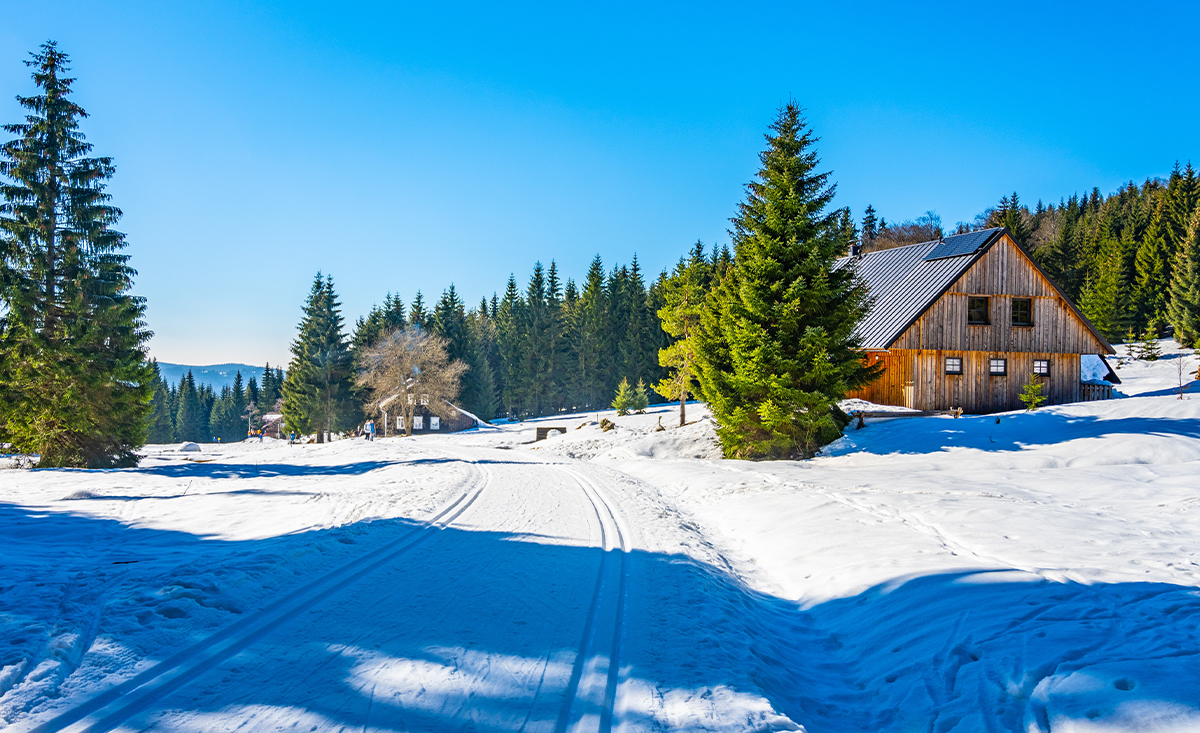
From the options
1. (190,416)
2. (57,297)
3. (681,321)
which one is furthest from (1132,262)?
(190,416)

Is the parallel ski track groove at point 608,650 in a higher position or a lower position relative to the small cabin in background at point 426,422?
higher

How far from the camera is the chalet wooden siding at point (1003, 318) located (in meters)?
24.2

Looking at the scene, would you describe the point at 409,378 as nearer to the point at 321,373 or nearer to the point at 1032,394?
the point at 321,373

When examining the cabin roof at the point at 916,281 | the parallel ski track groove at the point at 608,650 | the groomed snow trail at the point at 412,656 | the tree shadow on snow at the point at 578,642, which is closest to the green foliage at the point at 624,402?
the cabin roof at the point at 916,281

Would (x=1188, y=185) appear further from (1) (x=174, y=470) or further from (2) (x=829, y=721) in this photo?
(1) (x=174, y=470)

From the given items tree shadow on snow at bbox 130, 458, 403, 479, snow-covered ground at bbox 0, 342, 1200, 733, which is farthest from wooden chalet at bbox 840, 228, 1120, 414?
tree shadow on snow at bbox 130, 458, 403, 479

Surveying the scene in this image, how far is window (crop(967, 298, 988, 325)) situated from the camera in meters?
24.6

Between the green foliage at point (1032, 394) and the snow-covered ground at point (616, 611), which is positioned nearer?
the snow-covered ground at point (616, 611)

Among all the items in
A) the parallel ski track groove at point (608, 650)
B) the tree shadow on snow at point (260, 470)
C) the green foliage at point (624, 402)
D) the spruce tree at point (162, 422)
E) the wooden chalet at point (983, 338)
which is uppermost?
the wooden chalet at point (983, 338)

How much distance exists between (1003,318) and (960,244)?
160 inches

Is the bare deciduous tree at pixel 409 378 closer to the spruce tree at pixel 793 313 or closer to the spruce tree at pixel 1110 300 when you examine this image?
the spruce tree at pixel 793 313

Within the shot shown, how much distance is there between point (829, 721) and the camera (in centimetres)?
397

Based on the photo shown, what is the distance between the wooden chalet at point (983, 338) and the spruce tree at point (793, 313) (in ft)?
22.7

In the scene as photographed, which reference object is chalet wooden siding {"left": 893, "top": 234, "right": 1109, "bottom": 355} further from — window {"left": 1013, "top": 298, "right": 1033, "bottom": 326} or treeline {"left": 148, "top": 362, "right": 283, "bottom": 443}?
treeline {"left": 148, "top": 362, "right": 283, "bottom": 443}
